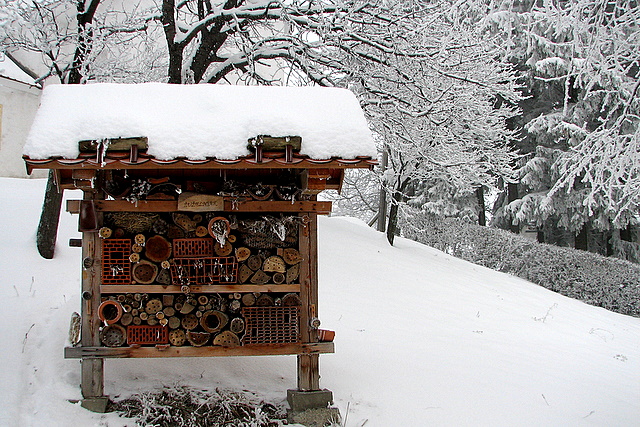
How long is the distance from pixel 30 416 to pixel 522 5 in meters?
17.5

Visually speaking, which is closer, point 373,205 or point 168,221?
point 168,221

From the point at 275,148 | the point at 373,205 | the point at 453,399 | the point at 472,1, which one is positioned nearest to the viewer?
the point at 275,148

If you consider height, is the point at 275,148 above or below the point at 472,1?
below

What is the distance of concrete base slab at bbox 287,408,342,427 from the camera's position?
4430 mm

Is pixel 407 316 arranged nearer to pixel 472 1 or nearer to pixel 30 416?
pixel 472 1

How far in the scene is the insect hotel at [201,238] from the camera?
4.24 m

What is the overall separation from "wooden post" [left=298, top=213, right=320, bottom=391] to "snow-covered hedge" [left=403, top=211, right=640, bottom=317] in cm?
1115

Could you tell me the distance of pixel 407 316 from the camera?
25.1ft

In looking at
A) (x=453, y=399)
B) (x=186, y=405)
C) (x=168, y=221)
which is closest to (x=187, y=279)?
(x=168, y=221)

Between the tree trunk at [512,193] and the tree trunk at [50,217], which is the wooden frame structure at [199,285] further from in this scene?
the tree trunk at [512,193]

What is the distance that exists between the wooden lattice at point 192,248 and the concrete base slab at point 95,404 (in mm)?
1368

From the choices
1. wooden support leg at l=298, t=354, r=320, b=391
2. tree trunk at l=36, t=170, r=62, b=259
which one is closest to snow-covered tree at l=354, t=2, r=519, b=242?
wooden support leg at l=298, t=354, r=320, b=391

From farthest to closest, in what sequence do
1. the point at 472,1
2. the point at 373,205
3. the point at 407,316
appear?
the point at 373,205 < the point at 407,316 < the point at 472,1

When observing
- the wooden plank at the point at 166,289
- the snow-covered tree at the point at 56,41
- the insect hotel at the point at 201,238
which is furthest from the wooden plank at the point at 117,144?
the snow-covered tree at the point at 56,41
